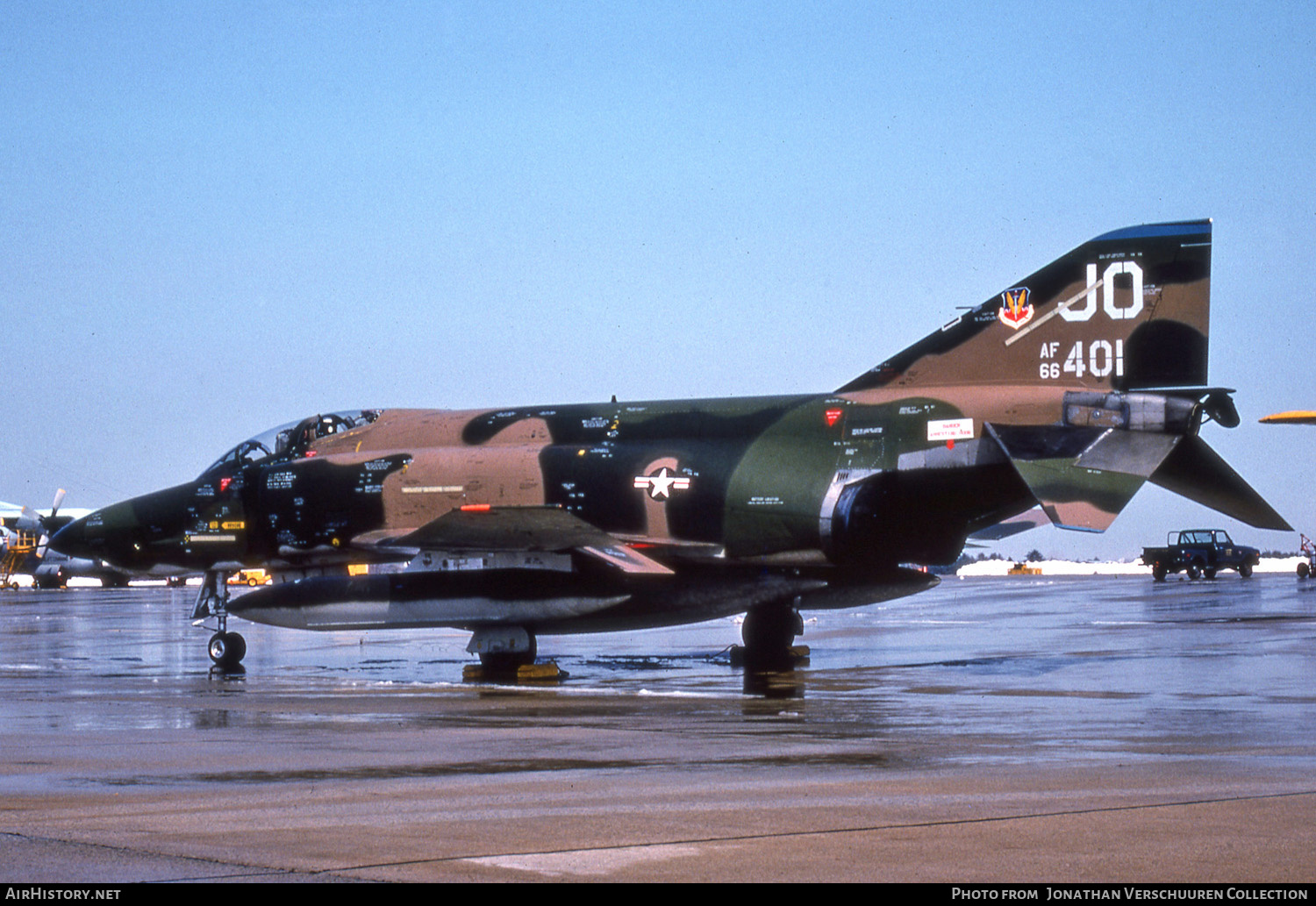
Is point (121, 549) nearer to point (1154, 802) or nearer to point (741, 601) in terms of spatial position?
point (741, 601)

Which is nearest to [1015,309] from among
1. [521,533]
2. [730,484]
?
[730,484]

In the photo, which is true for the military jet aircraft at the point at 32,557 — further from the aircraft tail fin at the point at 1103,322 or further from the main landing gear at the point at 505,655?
the aircraft tail fin at the point at 1103,322

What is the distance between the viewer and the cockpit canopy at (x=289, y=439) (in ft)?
83.1

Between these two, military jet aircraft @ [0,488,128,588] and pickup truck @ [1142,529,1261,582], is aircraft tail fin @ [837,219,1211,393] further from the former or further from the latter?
military jet aircraft @ [0,488,128,588]

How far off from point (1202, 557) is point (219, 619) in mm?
52090

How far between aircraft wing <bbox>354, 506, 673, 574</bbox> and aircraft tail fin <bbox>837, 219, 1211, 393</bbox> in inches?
207

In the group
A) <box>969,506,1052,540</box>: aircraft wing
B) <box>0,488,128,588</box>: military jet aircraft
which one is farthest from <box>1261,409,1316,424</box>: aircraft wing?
<box>0,488,128,588</box>: military jet aircraft

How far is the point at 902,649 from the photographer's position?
2567 cm

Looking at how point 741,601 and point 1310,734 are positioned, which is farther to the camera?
point 741,601

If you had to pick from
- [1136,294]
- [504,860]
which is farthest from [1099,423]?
[504,860]

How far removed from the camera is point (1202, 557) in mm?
65562

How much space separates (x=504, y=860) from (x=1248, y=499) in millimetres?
15096

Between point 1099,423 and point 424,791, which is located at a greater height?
point 1099,423

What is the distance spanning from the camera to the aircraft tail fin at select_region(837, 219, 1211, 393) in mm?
18969
